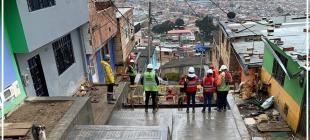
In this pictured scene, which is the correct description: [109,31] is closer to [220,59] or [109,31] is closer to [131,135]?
[220,59]

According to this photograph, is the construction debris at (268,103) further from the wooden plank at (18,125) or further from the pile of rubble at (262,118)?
the wooden plank at (18,125)

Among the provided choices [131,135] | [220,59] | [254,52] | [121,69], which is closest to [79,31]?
[121,69]

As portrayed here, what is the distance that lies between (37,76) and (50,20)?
2.35 metres

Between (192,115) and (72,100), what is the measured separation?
14.9ft

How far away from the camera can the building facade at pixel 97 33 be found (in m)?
17.6

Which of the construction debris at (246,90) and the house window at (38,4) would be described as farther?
the construction debris at (246,90)

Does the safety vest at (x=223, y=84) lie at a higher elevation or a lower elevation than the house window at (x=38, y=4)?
lower

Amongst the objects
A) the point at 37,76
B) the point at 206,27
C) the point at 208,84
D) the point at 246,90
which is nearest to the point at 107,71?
the point at 37,76

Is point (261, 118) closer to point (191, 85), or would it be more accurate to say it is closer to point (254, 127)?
point (254, 127)

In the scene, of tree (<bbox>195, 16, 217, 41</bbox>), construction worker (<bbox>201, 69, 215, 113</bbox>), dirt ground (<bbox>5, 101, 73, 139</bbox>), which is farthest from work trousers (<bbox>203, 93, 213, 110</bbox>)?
tree (<bbox>195, 16, 217, 41</bbox>)

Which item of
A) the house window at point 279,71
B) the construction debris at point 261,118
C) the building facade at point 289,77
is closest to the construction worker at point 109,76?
the construction debris at point 261,118

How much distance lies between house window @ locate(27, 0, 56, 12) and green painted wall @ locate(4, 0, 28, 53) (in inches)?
31.6

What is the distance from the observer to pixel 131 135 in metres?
8.32

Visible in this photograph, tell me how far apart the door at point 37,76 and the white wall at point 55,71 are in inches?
6.7
